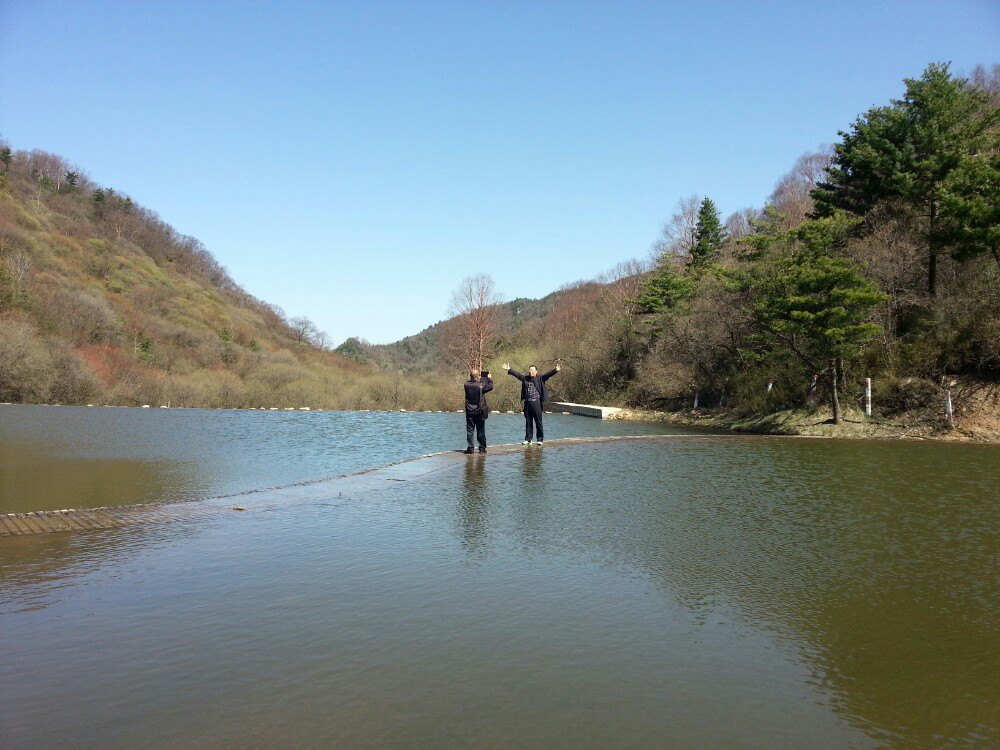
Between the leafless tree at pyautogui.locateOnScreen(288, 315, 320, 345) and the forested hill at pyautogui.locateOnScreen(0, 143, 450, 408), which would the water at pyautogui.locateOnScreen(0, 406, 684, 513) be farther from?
the leafless tree at pyautogui.locateOnScreen(288, 315, 320, 345)

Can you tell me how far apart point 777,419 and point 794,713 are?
2602 cm

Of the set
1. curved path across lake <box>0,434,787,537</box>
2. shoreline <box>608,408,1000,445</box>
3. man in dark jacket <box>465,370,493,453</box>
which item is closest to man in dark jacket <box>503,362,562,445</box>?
man in dark jacket <box>465,370,493,453</box>

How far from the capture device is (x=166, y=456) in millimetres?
16516

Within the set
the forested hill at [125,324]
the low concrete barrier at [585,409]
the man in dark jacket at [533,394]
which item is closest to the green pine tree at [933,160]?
the man in dark jacket at [533,394]

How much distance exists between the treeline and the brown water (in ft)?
55.4

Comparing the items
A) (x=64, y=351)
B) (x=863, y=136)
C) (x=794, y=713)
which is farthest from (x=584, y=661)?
(x=64, y=351)

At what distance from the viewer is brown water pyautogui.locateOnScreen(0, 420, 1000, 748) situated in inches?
137

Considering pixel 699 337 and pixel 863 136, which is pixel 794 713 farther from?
pixel 699 337

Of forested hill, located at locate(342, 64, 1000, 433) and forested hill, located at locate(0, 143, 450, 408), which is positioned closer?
forested hill, located at locate(342, 64, 1000, 433)

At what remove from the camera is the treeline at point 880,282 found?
23.2m

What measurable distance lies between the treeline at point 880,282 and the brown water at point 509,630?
1688 centimetres

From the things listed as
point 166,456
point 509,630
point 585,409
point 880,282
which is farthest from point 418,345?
point 509,630

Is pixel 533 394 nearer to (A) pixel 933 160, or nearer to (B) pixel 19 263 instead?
(A) pixel 933 160

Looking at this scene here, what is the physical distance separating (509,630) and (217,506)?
6.11 metres
